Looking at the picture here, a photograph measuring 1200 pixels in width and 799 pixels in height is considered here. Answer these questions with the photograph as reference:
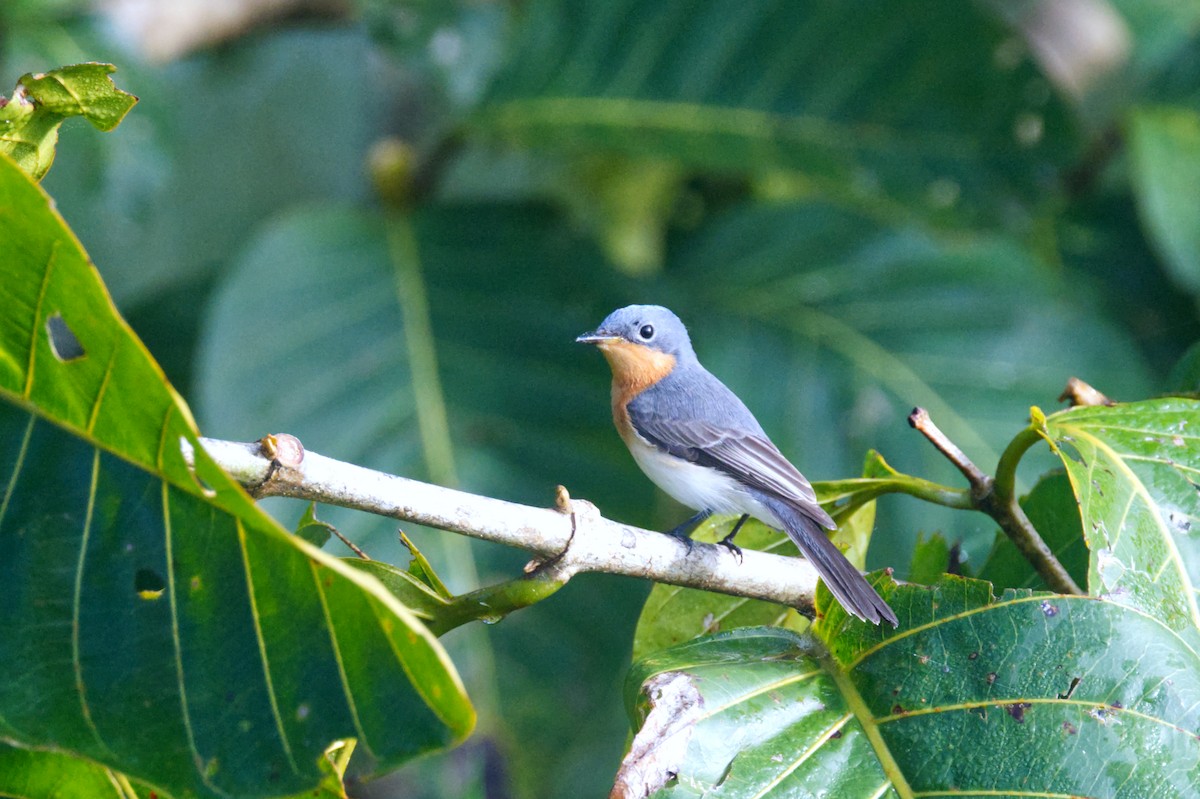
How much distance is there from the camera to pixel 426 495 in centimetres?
133

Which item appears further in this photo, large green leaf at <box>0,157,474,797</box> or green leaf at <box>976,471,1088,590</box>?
green leaf at <box>976,471,1088,590</box>

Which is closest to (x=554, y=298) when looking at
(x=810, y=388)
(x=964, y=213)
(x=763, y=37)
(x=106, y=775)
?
(x=810, y=388)

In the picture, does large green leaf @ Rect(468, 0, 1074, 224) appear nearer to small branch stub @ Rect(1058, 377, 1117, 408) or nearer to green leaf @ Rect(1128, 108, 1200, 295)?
green leaf @ Rect(1128, 108, 1200, 295)

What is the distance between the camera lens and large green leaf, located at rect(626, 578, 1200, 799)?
1363mm

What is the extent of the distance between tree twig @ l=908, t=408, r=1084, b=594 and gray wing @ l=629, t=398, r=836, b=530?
473 millimetres

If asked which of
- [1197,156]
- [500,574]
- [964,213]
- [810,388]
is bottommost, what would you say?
[500,574]

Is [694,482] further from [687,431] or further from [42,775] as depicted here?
[42,775]

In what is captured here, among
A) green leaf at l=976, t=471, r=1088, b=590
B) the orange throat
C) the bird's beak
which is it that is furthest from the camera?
the orange throat

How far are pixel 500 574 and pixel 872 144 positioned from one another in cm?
195

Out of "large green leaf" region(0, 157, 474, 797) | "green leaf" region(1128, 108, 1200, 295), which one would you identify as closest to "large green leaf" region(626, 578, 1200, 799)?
"large green leaf" region(0, 157, 474, 797)

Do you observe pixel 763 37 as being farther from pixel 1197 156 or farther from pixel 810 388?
pixel 1197 156

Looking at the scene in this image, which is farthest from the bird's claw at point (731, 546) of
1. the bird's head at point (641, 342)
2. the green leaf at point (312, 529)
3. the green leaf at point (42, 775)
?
the green leaf at point (42, 775)

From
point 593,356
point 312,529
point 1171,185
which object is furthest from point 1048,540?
point 1171,185

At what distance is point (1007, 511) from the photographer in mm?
1609
